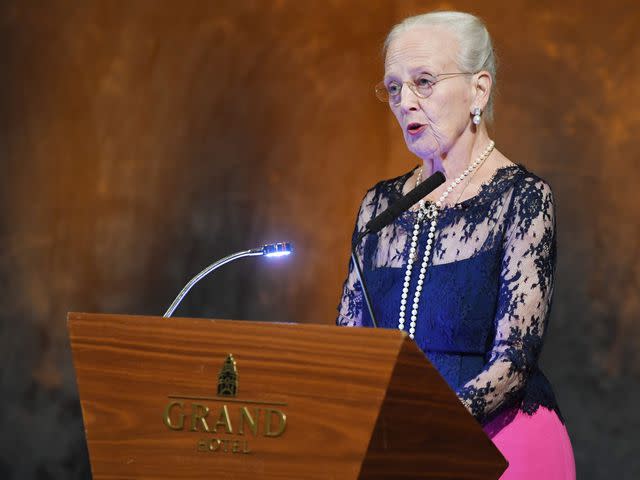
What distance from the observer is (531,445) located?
1915 mm

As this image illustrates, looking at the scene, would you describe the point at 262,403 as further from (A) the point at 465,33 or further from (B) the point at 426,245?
(A) the point at 465,33

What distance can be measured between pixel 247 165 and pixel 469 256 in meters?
1.78

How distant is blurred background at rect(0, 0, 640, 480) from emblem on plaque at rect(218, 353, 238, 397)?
2153mm

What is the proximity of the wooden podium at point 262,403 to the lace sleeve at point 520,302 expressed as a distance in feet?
1.37

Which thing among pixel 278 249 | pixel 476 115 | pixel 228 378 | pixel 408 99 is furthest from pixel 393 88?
pixel 228 378

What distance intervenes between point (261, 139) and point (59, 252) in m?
0.89

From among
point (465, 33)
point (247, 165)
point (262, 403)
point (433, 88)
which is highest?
point (247, 165)

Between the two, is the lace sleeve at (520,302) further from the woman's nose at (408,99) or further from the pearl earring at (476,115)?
the woman's nose at (408,99)

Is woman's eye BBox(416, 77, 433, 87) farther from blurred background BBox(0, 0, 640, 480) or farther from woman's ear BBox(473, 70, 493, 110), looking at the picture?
blurred background BBox(0, 0, 640, 480)

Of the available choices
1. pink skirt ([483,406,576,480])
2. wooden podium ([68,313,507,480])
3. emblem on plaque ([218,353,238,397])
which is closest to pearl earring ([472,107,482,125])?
pink skirt ([483,406,576,480])

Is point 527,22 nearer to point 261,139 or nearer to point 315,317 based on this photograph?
point 261,139

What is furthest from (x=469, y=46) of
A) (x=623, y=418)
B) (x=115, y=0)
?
(x=115, y=0)

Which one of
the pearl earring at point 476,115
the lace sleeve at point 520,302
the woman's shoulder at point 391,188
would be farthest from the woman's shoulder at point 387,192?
the lace sleeve at point 520,302

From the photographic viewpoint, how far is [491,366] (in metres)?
1.82
